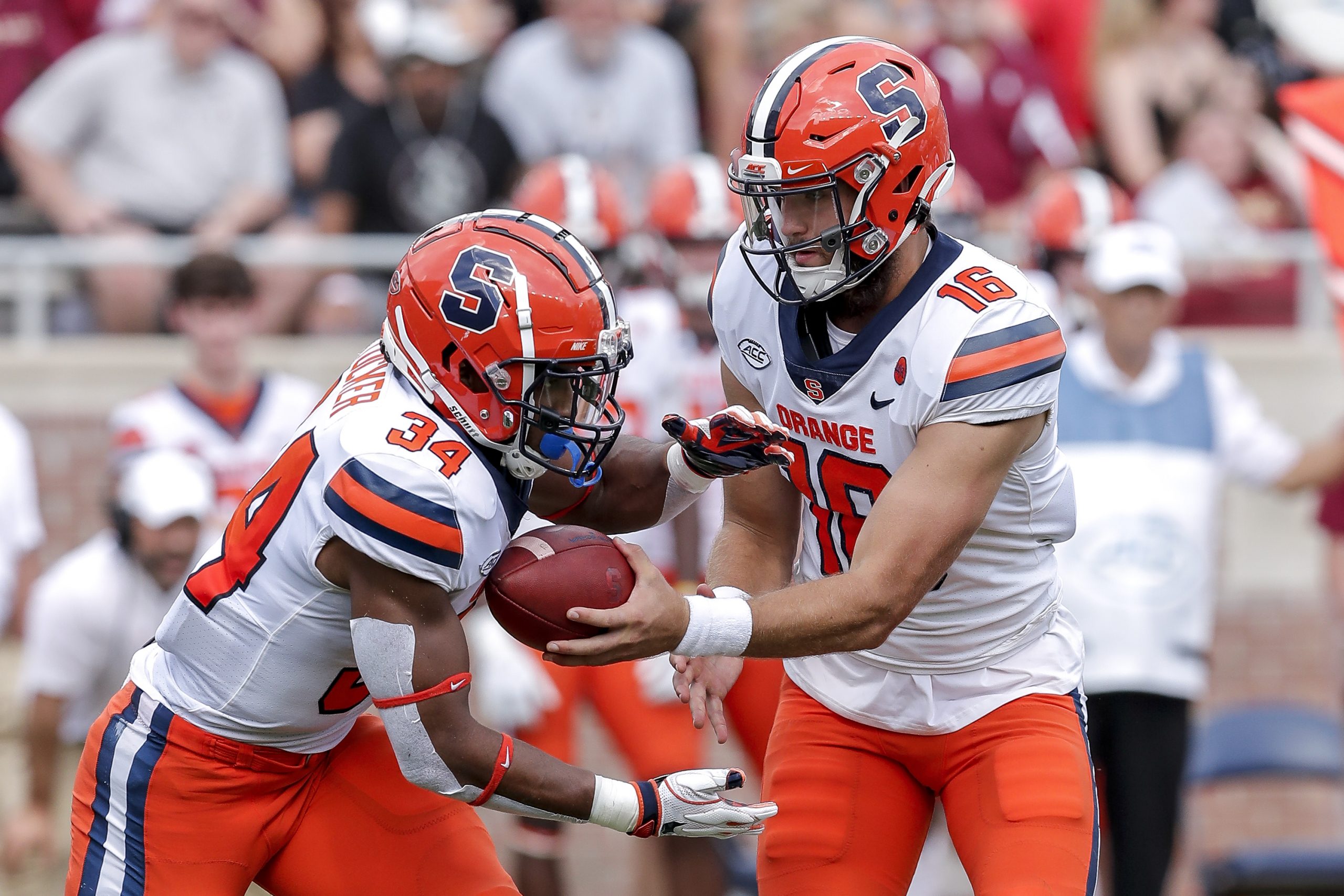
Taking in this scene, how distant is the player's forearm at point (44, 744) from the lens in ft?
17.0

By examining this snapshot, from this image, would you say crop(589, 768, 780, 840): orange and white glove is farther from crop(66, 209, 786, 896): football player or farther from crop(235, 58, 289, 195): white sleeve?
crop(235, 58, 289, 195): white sleeve

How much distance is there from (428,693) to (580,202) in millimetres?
3208

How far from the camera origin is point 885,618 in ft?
10.3

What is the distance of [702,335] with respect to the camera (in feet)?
19.1

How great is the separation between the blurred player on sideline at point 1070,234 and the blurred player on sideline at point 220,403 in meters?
2.55

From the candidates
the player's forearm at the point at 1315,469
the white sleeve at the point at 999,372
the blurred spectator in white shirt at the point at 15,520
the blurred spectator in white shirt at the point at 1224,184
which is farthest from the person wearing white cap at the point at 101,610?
the blurred spectator in white shirt at the point at 1224,184

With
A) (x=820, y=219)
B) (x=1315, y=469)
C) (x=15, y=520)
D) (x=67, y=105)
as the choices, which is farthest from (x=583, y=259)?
(x=67, y=105)

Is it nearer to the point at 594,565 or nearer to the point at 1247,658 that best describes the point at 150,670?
the point at 594,565

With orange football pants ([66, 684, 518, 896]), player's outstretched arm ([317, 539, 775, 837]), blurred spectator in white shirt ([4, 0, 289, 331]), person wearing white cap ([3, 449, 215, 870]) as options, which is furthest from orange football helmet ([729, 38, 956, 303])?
blurred spectator in white shirt ([4, 0, 289, 331])

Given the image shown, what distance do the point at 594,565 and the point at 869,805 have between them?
0.77m

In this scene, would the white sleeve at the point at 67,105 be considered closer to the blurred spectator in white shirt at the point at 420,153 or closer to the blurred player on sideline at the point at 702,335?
the blurred spectator in white shirt at the point at 420,153

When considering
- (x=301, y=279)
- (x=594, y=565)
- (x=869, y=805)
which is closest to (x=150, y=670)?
(x=594, y=565)

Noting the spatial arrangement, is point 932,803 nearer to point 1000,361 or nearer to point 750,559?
point 750,559

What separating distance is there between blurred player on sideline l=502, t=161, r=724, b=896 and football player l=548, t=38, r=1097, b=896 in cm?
193
